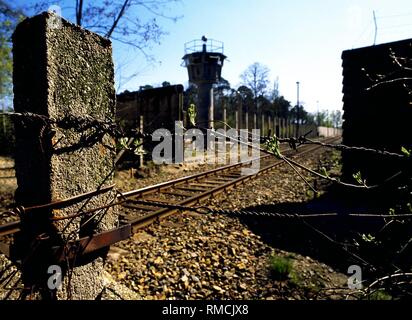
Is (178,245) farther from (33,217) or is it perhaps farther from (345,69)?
(345,69)

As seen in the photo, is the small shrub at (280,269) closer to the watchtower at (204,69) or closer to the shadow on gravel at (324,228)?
the shadow on gravel at (324,228)

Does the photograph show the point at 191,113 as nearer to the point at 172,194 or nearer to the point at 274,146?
the point at 274,146

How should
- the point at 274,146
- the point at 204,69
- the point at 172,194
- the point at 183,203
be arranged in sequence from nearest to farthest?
the point at 274,146 → the point at 183,203 → the point at 172,194 → the point at 204,69

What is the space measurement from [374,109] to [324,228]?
3.35 meters

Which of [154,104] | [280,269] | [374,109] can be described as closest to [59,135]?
[280,269]

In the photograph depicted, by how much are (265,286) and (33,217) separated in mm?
2639

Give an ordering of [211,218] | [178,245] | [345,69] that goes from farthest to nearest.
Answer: [345,69] → [211,218] → [178,245]

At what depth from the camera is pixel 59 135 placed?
1387 millimetres

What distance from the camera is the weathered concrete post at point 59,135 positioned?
1.36m

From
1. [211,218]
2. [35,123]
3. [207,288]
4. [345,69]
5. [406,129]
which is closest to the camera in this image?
[35,123]
